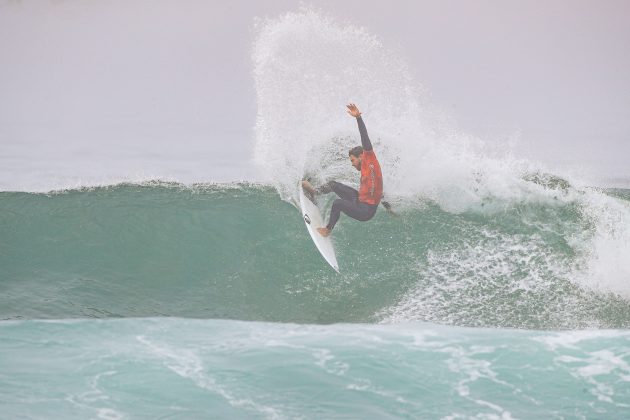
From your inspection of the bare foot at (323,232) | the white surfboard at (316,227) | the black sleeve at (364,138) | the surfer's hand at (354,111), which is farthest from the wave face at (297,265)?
the surfer's hand at (354,111)

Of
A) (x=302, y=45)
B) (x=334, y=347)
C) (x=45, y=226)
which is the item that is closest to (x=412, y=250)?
(x=334, y=347)

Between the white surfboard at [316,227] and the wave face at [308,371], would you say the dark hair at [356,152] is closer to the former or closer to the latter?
the white surfboard at [316,227]

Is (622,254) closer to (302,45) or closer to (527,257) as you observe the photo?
(527,257)

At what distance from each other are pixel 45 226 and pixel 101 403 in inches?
214

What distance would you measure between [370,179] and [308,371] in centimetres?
268

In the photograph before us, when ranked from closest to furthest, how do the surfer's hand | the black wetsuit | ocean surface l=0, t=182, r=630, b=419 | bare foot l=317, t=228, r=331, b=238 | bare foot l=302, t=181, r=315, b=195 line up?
ocean surface l=0, t=182, r=630, b=419
the surfer's hand
the black wetsuit
bare foot l=317, t=228, r=331, b=238
bare foot l=302, t=181, r=315, b=195

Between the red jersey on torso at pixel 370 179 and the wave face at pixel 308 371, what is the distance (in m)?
1.61

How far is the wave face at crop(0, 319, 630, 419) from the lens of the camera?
661 cm

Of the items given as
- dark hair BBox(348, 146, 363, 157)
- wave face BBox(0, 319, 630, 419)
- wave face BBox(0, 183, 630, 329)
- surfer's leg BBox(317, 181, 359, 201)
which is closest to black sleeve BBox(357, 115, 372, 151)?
dark hair BBox(348, 146, 363, 157)

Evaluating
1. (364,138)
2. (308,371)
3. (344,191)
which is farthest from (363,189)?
(308,371)

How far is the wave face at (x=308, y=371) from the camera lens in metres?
6.61

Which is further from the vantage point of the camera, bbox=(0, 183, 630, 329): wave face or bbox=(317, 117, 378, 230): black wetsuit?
bbox=(317, 117, 378, 230): black wetsuit

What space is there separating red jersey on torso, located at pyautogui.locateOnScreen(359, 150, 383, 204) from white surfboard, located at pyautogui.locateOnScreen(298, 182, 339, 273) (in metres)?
0.81

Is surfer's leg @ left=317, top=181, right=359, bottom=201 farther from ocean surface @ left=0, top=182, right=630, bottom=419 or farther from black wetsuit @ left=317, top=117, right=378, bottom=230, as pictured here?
ocean surface @ left=0, top=182, right=630, bottom=419
